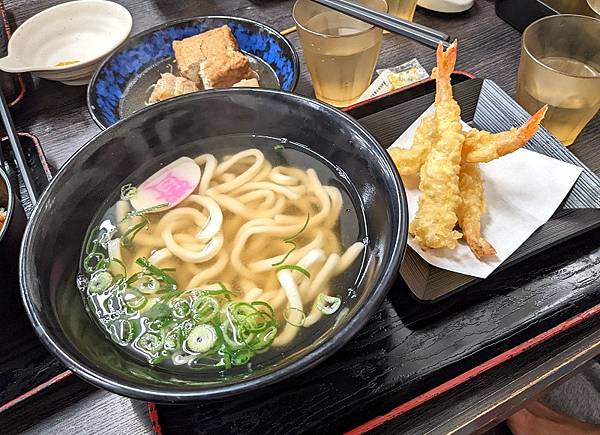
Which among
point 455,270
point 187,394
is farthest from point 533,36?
point 187,394

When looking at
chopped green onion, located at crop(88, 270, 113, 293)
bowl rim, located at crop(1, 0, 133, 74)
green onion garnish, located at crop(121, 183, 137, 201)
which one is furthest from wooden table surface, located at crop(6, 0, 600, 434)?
green onion garnish, located at crop(121, 183, 137, 201)

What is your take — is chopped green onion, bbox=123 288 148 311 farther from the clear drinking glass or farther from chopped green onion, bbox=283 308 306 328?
the clear drinking glass

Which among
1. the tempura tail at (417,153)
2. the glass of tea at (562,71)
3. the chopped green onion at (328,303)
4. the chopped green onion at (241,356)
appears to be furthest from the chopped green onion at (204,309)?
the glass of tea at (562,71)

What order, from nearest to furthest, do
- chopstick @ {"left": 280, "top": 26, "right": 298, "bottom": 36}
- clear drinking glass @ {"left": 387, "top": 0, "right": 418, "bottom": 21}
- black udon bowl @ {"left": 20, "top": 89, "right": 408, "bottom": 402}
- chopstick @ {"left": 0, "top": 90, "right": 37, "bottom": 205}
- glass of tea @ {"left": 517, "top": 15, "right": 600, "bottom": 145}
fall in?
1. black udon bowl @ {"left": 20, "top": 89, "right": 408, "bottom": 402}
2. chopstick @ {"left": 0, "top": 90, "right": 37, "bottom": 205}
3. glass of tea @ {"left": 517, "top": 15, "right": 600, "bottom": 145}
4. clear drinking glass @ {"left": 387, "top": 0, "right": 418, "bottom": 21}
5. chopstick @ {"left": 280, "top": 26, "right": 298, "bottom": 36}

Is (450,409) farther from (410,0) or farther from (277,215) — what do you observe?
(410,0)

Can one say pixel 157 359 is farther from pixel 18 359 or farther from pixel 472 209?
pixel 472 209

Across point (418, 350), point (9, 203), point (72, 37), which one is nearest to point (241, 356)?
point (418, 350)

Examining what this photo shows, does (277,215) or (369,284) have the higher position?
(369,284)
